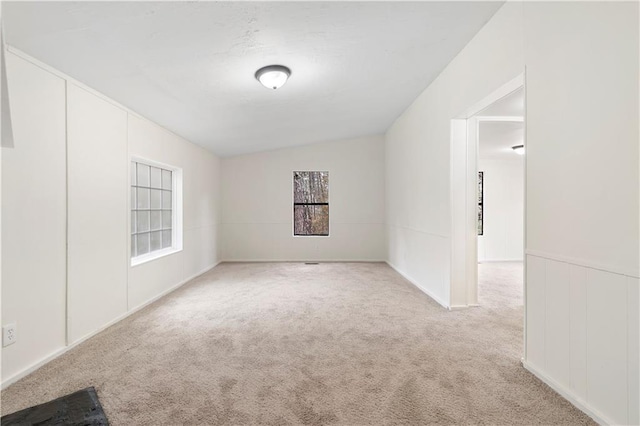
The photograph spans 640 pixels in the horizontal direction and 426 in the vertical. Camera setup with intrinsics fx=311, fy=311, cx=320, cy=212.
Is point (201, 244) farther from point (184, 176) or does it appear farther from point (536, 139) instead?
point (536, 139)

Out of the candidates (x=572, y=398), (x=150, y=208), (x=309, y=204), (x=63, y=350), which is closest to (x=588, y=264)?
(x=572, y=398)

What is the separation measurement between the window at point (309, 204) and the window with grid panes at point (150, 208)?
2.70 m

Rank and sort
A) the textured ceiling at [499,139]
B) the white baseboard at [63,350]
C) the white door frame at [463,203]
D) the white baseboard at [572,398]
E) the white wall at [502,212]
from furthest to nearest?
the white wall at [502,212], the textured ceiling at [499,139], the white door frame at [463,203], the white baseboard at [63,350], the white baseboard at [572,398]

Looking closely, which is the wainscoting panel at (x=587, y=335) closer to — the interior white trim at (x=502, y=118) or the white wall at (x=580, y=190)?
the white wall at (x=580, y=190)

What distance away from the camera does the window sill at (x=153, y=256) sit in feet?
11.9

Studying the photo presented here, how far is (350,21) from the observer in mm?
2244

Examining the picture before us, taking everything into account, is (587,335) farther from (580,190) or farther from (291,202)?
(291,202)

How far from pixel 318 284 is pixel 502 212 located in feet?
16.2

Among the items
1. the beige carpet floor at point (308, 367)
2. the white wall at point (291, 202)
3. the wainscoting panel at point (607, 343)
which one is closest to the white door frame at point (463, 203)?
the beige carpet floor at point (308, 367)

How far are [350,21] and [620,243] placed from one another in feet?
6.88

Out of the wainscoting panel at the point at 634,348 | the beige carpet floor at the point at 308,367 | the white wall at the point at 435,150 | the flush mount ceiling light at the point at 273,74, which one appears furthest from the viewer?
the flush mount ceiling light at the point at 273,74

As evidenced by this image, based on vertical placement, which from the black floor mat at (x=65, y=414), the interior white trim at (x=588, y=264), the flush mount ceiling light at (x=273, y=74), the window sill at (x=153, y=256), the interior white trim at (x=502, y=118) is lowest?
the black floor mat at (x=65, y=414)

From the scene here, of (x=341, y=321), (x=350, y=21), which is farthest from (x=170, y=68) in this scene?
(x=341, y=321)

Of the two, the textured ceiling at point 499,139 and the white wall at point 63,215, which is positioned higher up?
the textured ceiling at point 499,139
